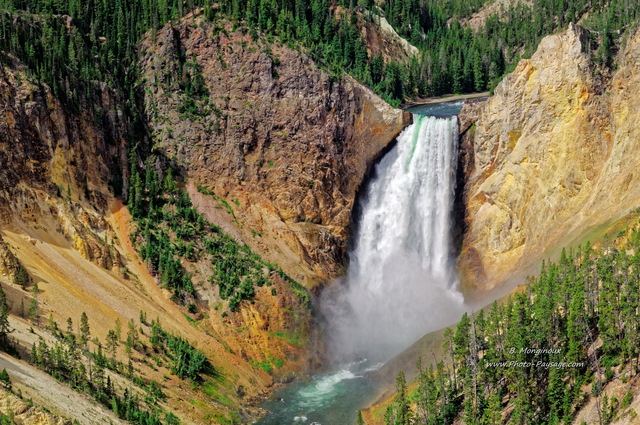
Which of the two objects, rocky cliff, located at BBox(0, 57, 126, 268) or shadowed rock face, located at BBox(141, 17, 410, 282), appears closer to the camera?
rocky cliff, located at BBox(0, 57, 126, 268)

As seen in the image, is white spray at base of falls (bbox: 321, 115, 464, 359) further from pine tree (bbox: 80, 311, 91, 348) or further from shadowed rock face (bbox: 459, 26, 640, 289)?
pine tree (bbox: 80, 311, 91, 348)

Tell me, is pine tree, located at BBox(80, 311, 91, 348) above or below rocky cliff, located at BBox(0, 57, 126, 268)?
below

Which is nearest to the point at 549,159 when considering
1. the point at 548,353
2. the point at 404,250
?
the point at 404,250

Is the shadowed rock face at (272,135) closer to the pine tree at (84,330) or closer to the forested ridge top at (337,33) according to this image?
the forested ridge top at (337,33)

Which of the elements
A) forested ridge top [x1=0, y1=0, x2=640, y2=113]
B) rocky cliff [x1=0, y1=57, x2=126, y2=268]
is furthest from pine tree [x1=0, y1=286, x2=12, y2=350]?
forested ridge top [x1=0, y1=0, x2=640, y2=113]

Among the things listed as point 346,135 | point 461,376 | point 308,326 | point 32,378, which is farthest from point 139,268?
point 461,376

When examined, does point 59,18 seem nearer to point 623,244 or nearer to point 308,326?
point 308,326

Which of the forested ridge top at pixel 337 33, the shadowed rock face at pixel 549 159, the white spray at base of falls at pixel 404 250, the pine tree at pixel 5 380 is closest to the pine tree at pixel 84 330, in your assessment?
the pine tree at pixel 5 380
